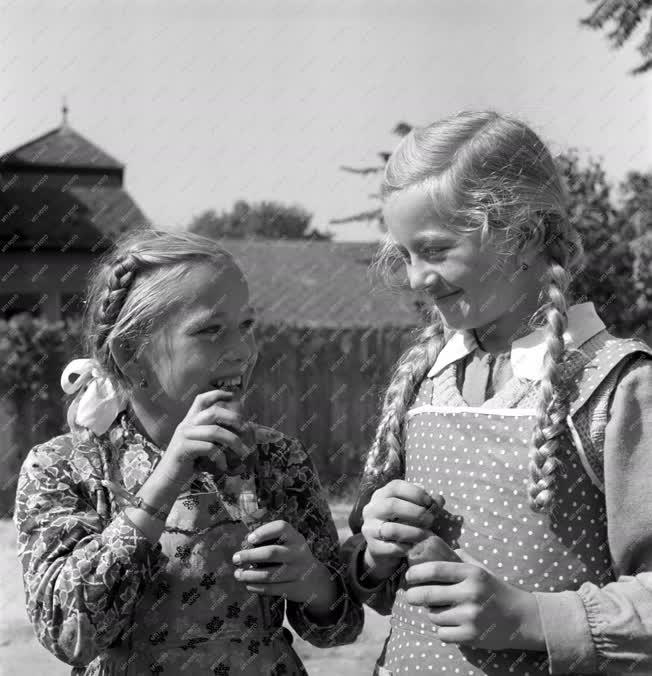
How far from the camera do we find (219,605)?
2.05 metres

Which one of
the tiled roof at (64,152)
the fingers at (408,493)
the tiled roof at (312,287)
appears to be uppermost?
the fingers at (408,493)

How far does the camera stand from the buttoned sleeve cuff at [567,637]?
5.70 feet

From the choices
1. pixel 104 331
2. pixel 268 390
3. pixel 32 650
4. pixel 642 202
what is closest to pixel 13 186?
pixel 268 390

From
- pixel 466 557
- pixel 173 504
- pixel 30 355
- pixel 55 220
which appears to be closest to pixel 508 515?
pixel 466 557

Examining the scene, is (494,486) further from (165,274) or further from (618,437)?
(165,274)

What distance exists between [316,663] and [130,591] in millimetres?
Answer: 3343

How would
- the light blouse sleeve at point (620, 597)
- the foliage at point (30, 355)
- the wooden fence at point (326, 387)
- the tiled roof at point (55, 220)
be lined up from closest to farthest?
the light blouse sleeve at point (620, 597), the foliage at point (30, 355), the wooden fence at point (326, 387), the tiled roof at point (55, 220)

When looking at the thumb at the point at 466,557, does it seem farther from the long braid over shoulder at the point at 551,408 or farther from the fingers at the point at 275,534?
the fingers at the point at 275,534

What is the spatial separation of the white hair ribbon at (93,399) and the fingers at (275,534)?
429 millimetres

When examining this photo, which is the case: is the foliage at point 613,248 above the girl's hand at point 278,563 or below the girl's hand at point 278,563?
below

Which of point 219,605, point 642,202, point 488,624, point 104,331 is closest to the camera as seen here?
point 488,624

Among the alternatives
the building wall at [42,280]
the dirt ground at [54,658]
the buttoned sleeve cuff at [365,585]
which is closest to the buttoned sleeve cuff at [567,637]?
the buttoned sleeve cuff at [365,585]

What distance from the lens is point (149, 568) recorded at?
1942 millimetres

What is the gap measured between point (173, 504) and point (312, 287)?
85.1ft
